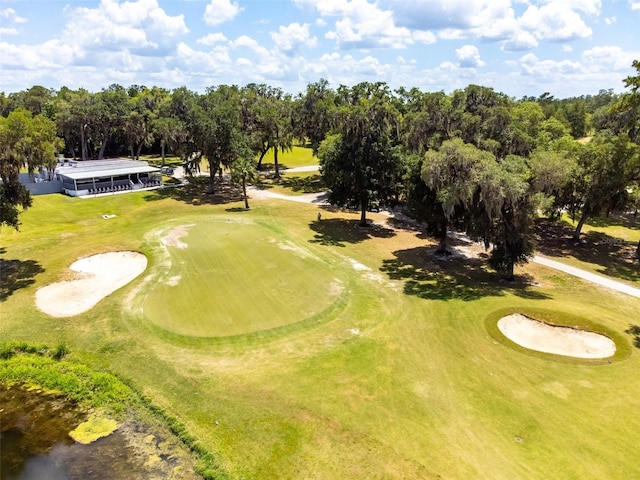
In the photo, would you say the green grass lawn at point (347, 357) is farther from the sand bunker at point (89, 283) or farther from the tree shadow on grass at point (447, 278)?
the sand bunker at point (89, 283)

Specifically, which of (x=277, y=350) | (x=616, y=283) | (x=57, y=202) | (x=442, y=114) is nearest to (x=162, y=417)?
(x=277, y=350)

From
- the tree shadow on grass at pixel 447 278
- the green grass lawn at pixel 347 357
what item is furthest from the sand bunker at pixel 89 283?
the tree shadow on grass at pixel 447 278

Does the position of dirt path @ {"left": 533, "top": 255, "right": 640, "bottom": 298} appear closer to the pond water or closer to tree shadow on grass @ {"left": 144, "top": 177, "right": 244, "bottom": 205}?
the pond water

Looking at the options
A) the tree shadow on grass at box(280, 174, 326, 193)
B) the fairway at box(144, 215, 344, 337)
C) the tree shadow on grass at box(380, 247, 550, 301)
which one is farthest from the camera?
the tree shadow on grass at box(280, 174, 326, 193)

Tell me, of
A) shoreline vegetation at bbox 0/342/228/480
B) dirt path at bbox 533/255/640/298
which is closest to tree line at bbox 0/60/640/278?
dirt path at bbox 533/255/640/298

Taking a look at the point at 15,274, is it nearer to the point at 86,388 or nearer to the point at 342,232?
the point at 86,388

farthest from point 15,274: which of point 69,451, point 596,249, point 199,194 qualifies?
point 596,249

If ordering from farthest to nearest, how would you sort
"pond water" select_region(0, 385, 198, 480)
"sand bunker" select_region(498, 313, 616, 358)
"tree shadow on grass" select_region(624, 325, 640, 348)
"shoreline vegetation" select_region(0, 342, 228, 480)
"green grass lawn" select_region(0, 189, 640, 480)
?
"tree shadow on grass" select_region(624, 325, 640, 348) < "sand bunker" select_region(498, 313, 616, 358) < "shoreline vegetation" select_region(0, 342, 228, 480) < "green grass lawn" select_region(0, 189, 640, 480) < "pond water" select_region(0, 385, 198, 480)
